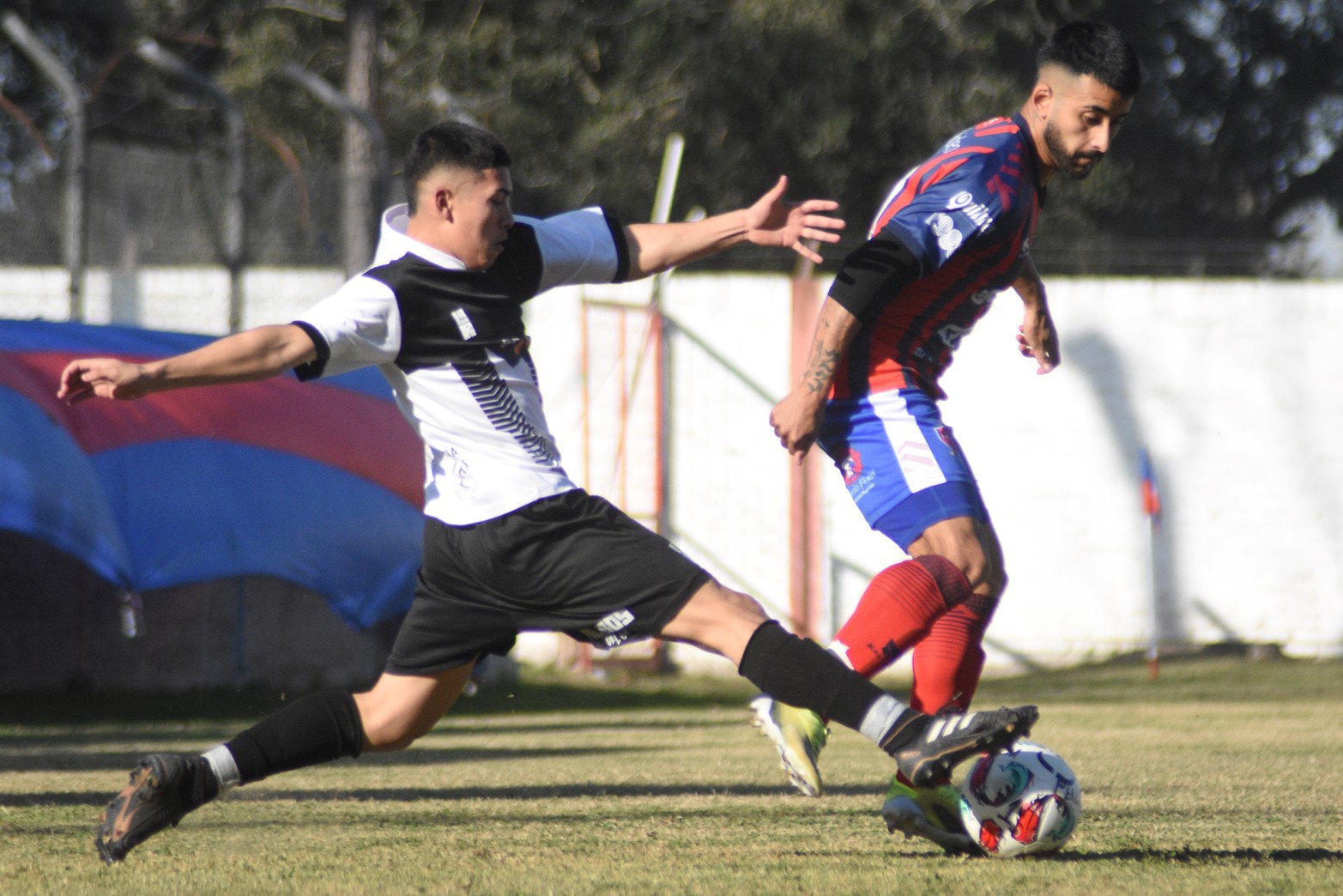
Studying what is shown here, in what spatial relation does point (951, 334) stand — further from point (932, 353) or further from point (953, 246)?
point (953, 246)

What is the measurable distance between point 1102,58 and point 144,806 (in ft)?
10.4

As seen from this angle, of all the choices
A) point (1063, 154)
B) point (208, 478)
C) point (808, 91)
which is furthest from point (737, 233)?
point (808, 91)

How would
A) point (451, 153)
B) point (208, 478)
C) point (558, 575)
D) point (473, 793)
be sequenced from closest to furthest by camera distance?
point (558, 575) < point (451, 153) < point (473, 793) < point (208, 478)

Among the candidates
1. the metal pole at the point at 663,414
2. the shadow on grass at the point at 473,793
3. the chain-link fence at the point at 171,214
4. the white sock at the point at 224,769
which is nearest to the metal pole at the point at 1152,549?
the metal pole at the point at 663,414

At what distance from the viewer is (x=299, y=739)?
446 cm

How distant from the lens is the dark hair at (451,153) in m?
4.38

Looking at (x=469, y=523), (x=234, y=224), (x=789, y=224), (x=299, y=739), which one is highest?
(x=234, y=224)

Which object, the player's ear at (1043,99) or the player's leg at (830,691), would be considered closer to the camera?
the player's leg at (830,691)

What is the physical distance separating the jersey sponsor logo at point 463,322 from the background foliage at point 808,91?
59.3 ft

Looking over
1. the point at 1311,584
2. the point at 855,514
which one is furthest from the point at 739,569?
the point at 1311,584

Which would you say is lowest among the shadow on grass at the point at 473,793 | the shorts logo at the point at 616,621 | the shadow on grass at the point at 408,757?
the shadow on grass at the point at 408,757

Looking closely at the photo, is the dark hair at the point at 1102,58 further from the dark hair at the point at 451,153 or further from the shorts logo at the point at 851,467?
the dark hair at the point at 451,153

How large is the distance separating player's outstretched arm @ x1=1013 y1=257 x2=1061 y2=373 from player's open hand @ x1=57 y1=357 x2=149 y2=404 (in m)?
2.56

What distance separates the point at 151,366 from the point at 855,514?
38.0ft
